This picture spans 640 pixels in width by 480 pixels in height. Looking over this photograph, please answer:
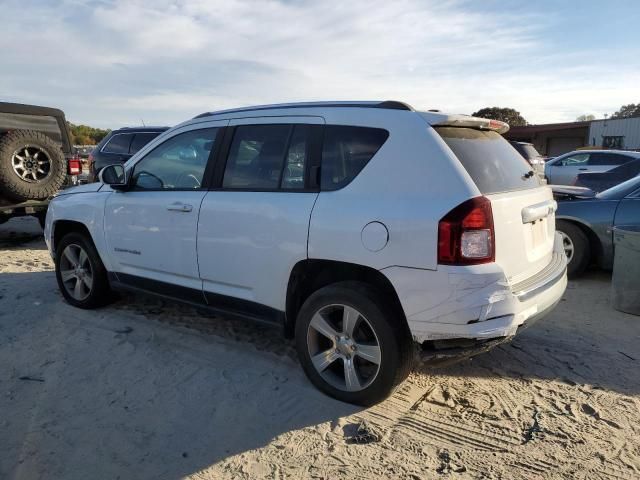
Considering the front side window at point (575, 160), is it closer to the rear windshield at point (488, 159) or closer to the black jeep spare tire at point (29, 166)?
the rear windshield at point (488, 159)

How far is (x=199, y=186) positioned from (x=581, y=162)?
49.0ft

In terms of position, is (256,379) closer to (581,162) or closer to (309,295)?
(309,295)

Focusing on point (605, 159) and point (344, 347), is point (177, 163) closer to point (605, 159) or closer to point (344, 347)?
point (344, 347)

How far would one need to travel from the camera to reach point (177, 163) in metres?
4.19

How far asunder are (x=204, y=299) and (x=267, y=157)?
1.20 metres

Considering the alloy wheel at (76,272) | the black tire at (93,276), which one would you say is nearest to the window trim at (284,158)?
the black tire at (93,276)

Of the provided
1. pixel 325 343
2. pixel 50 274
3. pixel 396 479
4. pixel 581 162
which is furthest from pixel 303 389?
pixel 581 162

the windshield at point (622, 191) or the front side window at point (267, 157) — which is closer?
the front side window at point (267, 157)

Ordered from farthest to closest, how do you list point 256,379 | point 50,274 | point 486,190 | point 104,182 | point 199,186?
point 50,274, point 104,182, point 199,186, point 256,379, point 486,190

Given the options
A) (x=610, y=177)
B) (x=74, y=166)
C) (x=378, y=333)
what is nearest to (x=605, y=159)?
(x=610, y=177)

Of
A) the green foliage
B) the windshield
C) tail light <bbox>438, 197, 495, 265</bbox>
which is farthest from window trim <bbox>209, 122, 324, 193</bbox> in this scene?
the green foliage

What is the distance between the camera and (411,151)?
9.56ft

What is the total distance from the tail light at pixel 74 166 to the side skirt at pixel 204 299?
189 inches

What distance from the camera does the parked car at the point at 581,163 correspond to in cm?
1467
